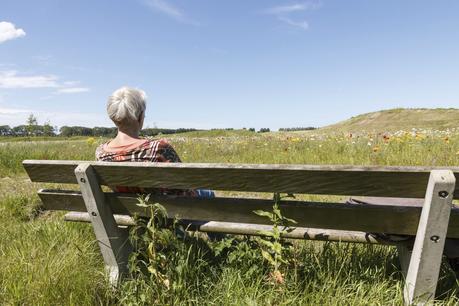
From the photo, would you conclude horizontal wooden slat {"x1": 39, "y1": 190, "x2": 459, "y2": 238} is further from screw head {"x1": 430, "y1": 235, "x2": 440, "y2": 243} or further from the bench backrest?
screw head {"x1": 430, "y1": 235, "x2": 440, "y2": 243}

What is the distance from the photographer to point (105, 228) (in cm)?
287

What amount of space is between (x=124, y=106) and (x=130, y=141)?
317 mm

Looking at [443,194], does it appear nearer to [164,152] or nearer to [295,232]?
[295,232]

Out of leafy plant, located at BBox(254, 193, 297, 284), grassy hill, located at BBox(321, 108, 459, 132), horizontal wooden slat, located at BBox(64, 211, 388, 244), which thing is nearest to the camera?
leafy plant, located at BBox(254, 193, 297, 284)

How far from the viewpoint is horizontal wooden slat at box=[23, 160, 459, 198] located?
202 centimetres

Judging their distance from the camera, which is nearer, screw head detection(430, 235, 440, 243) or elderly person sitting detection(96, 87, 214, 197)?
screw head detection(430, 235, 440, 243)

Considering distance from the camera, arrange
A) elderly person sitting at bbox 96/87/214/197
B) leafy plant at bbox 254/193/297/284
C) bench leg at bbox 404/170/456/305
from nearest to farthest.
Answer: bench leg at bbox 404/170/456/305
leafy plant at bbox 254/193/297/284
elderly person sitting at bbox 96/87/214/197

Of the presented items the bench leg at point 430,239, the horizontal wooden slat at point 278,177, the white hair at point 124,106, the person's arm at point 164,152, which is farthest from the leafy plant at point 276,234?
the white hair at point 124,106

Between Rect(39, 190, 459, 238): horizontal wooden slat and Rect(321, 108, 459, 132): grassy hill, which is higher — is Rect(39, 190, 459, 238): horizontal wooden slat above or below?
below

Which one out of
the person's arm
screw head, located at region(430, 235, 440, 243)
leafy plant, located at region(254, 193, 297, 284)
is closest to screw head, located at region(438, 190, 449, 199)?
screw head, located at region(430, 235, 440, 243)

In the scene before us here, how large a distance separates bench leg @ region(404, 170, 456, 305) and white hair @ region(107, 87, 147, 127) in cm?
243

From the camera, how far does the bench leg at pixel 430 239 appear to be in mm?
1930

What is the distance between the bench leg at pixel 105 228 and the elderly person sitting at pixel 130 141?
0.42 meters

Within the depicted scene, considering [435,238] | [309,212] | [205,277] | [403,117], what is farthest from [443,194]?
[403,117]
